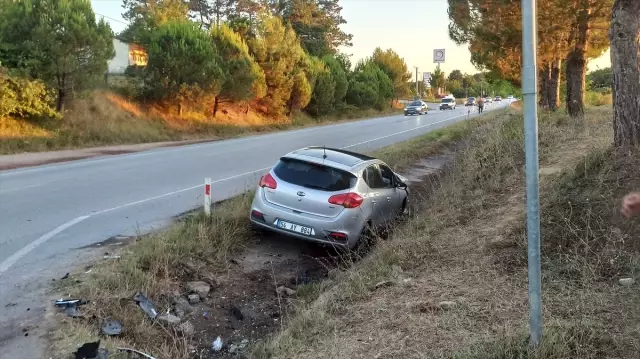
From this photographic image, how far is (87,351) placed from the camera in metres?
4.17

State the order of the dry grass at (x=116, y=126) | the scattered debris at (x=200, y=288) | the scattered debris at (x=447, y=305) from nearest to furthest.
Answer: the scattered debris at (x=447, y=305) → the scattered debris at (x=200, y=288) → the dry grass at (x=116, y=126)

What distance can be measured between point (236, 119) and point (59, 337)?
33.4 m

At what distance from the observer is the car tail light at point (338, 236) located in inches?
289

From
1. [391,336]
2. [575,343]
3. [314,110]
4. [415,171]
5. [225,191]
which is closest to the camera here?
[575,343]

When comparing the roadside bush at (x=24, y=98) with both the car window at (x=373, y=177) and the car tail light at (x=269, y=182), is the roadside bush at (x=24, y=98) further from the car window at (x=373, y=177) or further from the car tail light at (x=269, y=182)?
the car window at (x=373, y=177)

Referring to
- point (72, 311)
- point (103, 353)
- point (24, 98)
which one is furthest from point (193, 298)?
point (24, 98)

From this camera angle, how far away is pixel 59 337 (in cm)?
452

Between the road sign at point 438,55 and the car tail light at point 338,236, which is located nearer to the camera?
the car tail light at point 338,236

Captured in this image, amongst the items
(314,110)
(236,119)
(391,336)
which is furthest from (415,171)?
(314,110)

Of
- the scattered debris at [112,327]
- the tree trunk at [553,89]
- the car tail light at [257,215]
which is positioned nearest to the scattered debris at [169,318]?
the scattered debris at [112,327]

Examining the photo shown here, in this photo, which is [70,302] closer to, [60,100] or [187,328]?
[187,328]

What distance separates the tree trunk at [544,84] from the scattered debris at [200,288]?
23.4m

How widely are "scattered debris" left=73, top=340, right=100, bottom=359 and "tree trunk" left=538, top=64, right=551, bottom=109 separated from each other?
2527cm

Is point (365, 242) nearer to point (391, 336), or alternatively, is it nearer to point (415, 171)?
point (391, 336)
